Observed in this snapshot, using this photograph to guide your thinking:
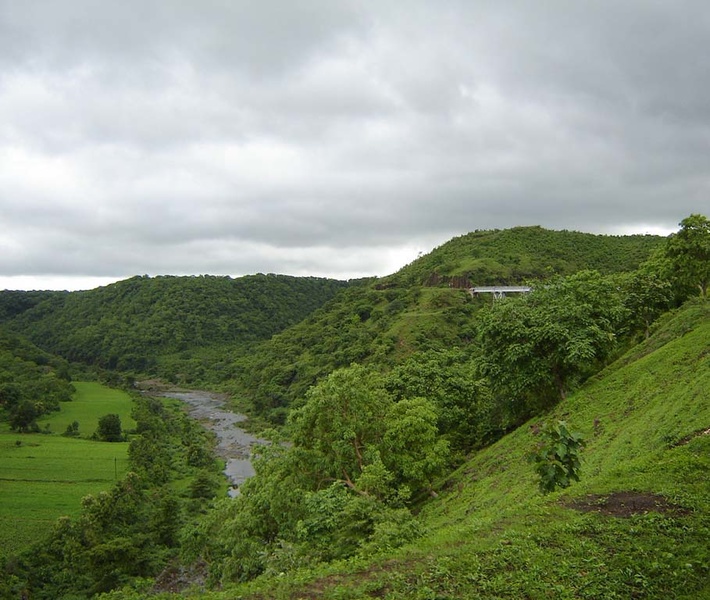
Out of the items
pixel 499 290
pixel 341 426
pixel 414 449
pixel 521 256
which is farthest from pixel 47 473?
pixel 521 256

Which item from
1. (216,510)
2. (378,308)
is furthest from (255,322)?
(216,510)

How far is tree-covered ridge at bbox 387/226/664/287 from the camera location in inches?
4208

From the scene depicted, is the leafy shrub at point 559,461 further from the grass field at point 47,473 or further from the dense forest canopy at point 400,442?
the grass field at point 47,473

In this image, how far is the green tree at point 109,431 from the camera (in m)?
71.1

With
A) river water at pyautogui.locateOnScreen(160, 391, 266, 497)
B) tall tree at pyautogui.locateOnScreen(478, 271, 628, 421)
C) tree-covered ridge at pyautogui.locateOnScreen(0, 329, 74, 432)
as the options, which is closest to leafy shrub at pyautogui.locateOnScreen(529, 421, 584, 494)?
tall tree at pyautogui.locateOnScreen(478, 271, 628, 421)

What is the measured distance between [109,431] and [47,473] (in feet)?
54.9

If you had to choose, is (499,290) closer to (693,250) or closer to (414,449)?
(693,250)

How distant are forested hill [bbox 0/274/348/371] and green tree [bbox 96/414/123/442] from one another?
72.7 meters

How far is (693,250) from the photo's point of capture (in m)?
30.7

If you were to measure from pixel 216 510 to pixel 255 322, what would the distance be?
5573 inches

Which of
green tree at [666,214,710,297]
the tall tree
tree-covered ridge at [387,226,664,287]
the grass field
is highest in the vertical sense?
tree-covered ridge at [387,226,664,287]

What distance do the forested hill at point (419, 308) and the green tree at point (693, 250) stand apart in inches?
1314

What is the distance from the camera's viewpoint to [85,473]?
54688 millimetres

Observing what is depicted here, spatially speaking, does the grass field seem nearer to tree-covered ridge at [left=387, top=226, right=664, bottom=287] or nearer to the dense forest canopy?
the dense forest canopy
